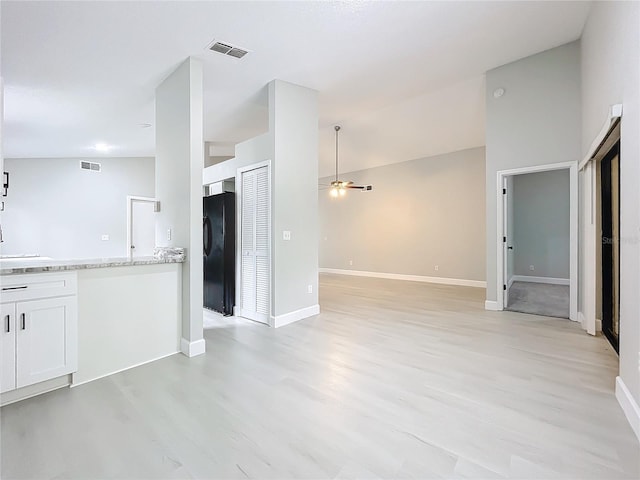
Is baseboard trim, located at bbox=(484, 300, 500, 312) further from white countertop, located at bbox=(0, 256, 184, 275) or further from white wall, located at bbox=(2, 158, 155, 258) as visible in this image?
white wall, located at bbox=(2, 158, 155, 258)

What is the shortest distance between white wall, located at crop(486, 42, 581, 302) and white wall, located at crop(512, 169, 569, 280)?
11.4ft

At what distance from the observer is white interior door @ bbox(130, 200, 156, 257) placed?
605 centimetres

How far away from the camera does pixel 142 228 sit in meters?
6.14

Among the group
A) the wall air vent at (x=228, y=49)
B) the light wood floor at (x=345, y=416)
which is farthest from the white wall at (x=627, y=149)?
the wall air vent at (x=228, y=49)

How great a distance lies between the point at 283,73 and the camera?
386 cm

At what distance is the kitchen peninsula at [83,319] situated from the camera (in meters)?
2.14

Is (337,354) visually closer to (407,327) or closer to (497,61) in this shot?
(407,327)

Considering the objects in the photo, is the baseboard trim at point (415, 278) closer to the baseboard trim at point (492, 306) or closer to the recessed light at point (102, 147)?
the baseboard trim at point (492, 306)

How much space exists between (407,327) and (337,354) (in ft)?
4.05

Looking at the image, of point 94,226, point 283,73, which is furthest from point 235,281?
point 94,226

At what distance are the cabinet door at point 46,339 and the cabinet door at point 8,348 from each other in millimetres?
25

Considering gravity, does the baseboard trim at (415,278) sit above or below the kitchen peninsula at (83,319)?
below

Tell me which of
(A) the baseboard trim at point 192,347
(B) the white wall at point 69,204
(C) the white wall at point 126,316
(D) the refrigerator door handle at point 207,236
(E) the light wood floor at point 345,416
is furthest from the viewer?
(B) the white wall at point 69,204

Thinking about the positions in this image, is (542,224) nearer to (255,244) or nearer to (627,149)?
(627,149)
